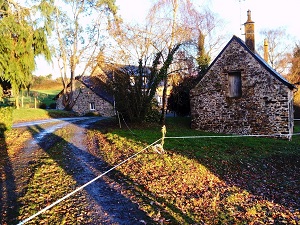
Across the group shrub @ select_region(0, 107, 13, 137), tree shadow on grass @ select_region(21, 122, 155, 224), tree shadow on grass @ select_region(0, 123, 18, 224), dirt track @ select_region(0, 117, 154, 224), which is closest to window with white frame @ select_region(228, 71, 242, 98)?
dirt track @ select_region(0, 117, 154, 224)

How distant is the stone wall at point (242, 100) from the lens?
1523 cm

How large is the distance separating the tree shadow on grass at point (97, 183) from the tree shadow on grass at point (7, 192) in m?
1.35

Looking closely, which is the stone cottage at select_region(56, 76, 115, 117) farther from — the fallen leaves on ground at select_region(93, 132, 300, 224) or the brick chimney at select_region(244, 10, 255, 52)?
the fallen leaves on ground at select_region(93, 132, 300, 224)

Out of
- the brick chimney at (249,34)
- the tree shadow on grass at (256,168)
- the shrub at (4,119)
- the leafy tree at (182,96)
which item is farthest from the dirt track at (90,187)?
the brick chimney at (249,34)

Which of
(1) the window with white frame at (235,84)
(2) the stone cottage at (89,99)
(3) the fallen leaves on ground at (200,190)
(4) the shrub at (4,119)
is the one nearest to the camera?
(3) the fallen leaves on ground at (200,190)

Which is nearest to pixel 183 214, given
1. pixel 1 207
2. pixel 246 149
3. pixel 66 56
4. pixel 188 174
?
pixel 188 174

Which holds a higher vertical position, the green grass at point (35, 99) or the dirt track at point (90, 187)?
the green grass at point (35, 99)

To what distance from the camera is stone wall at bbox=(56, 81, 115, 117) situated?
31.8 m

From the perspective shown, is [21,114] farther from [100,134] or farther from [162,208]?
[162,208]

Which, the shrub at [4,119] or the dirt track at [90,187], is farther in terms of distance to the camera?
the shrub at [4,119]

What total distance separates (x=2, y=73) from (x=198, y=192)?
7934mm

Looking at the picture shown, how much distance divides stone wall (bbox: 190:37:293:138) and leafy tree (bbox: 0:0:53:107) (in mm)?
10833

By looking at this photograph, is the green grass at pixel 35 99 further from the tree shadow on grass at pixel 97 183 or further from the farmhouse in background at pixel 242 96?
the tree shadow on grass at pixel 97 183

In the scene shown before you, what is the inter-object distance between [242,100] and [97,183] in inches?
488
